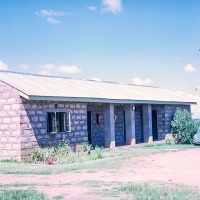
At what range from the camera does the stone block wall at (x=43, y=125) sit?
48.4ft

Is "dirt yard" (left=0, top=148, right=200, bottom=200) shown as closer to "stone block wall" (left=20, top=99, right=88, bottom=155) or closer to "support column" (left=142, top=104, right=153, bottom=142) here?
"stone block wall" (left=20, top=99, right=88, bottom=155)

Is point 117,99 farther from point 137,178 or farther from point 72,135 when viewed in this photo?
point 137,178

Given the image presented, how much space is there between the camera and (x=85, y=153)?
16.0 meters

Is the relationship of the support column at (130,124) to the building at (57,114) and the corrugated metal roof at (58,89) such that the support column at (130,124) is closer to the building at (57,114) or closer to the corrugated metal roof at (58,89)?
the building at (57,114)

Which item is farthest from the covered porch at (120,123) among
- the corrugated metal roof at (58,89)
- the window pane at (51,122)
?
the window pane at (51,122)

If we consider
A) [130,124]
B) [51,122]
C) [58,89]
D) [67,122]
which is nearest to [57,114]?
[51,122]

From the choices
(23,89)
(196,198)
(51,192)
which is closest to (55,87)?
(23,89)

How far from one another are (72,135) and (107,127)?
3181 millimetres

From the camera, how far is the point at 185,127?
2216 cm

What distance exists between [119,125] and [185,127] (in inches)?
166

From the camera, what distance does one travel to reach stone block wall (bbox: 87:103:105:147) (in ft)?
68.1

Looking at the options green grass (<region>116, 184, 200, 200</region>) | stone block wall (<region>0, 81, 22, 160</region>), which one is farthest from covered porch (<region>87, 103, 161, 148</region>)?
green grass (<region>116, 184, 200, 200</region>)

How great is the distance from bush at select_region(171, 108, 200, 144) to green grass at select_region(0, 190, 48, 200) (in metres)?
15.5

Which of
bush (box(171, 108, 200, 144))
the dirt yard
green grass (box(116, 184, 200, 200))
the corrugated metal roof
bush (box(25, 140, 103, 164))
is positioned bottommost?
the dirt yard
